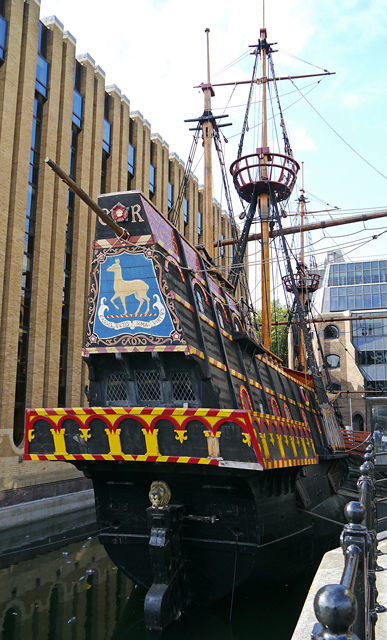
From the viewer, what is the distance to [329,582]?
3.68m

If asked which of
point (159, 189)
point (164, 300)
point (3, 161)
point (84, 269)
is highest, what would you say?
point (159, 189)

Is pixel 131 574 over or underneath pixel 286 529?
underneath

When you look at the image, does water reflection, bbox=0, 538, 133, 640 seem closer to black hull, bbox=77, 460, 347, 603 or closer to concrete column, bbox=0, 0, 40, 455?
black hull, bbox=77, 460, 347, 603

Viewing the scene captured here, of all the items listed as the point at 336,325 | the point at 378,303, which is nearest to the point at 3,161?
the point at 336,325

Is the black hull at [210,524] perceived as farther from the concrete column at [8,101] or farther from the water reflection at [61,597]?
the concrete column at [8,101]

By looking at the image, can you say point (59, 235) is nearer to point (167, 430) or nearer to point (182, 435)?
point (167, 430)

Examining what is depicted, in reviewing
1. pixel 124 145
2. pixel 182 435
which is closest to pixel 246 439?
pixel 182 435

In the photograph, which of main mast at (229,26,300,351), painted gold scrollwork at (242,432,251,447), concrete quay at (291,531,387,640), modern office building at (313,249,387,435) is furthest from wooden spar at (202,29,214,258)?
modern office building at (313,249,387,435)

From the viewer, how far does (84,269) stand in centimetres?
2144

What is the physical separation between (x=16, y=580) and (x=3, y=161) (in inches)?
506

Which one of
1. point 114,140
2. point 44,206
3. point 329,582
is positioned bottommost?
point 329,582

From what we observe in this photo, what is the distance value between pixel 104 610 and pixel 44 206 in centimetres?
1458

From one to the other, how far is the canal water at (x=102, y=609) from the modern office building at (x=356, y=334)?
2591 cm

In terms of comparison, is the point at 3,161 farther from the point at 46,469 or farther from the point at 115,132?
the point at 46,469
